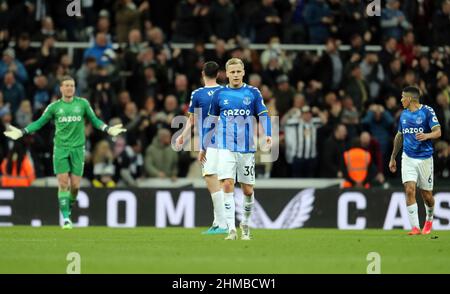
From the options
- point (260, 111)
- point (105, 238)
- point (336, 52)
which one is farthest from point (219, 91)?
point (336, 52)

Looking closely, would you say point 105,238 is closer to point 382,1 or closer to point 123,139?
point 123,139

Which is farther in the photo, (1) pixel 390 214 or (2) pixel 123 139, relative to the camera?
(2) pixel 123 139

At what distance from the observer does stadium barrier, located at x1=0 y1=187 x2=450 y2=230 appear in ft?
76.0

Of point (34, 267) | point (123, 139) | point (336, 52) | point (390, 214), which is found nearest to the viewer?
point (34, 267)

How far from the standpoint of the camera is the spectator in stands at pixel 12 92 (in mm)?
25641

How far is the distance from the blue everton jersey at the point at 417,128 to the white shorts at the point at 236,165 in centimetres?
319

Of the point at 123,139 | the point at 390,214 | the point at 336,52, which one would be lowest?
the point at 390,214

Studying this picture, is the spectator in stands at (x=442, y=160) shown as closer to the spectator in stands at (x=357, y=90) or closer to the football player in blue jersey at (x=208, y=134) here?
the spectator in stands at (x=357, y=90)

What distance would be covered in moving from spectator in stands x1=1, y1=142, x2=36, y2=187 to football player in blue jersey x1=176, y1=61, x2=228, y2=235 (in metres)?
6.96

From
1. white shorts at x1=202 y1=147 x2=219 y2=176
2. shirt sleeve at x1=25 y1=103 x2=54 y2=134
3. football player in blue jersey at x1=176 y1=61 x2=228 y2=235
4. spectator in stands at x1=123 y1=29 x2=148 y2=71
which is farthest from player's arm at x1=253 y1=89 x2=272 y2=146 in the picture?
spectator in stands at x1=123 y1=29 x2=148 y2=71

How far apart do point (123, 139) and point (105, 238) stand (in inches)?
297

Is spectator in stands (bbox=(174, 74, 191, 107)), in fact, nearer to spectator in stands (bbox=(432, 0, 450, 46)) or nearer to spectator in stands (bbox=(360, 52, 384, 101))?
spectator in stands (bbox=(360, 52, 384, 101))

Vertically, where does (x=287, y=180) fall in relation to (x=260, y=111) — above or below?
below

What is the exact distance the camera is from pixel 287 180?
24.6 m
